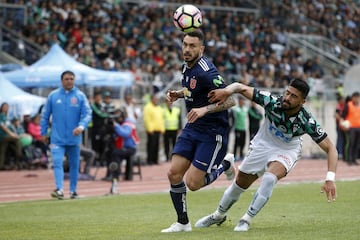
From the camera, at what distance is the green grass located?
10719mm

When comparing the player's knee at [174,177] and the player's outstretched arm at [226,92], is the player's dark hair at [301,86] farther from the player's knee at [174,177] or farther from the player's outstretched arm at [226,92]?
the player's knee at [174,177]

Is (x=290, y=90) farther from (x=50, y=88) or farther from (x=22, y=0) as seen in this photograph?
(x=22, y=0)

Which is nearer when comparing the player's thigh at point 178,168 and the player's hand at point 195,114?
the player's hand at point 195,114

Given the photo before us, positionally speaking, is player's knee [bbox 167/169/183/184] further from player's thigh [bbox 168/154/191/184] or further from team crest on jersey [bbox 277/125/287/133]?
team crest on jersey [bbox 277/125/287/133]

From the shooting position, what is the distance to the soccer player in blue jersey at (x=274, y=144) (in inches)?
420

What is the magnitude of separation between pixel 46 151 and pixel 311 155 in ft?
33.1

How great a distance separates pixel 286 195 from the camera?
16734 millimetres

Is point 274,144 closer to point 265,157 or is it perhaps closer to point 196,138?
point 265,157

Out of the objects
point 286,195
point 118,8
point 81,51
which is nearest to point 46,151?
point 81,51

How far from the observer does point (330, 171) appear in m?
10.6

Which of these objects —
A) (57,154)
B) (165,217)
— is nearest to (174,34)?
(57,154)

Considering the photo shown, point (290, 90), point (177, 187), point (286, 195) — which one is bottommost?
point (286, 195)

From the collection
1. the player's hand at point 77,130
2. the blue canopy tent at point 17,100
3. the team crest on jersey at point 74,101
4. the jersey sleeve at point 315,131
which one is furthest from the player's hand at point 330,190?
the blue canopy tent at point 17,100

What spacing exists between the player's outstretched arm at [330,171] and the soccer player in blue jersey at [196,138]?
4.19ft
